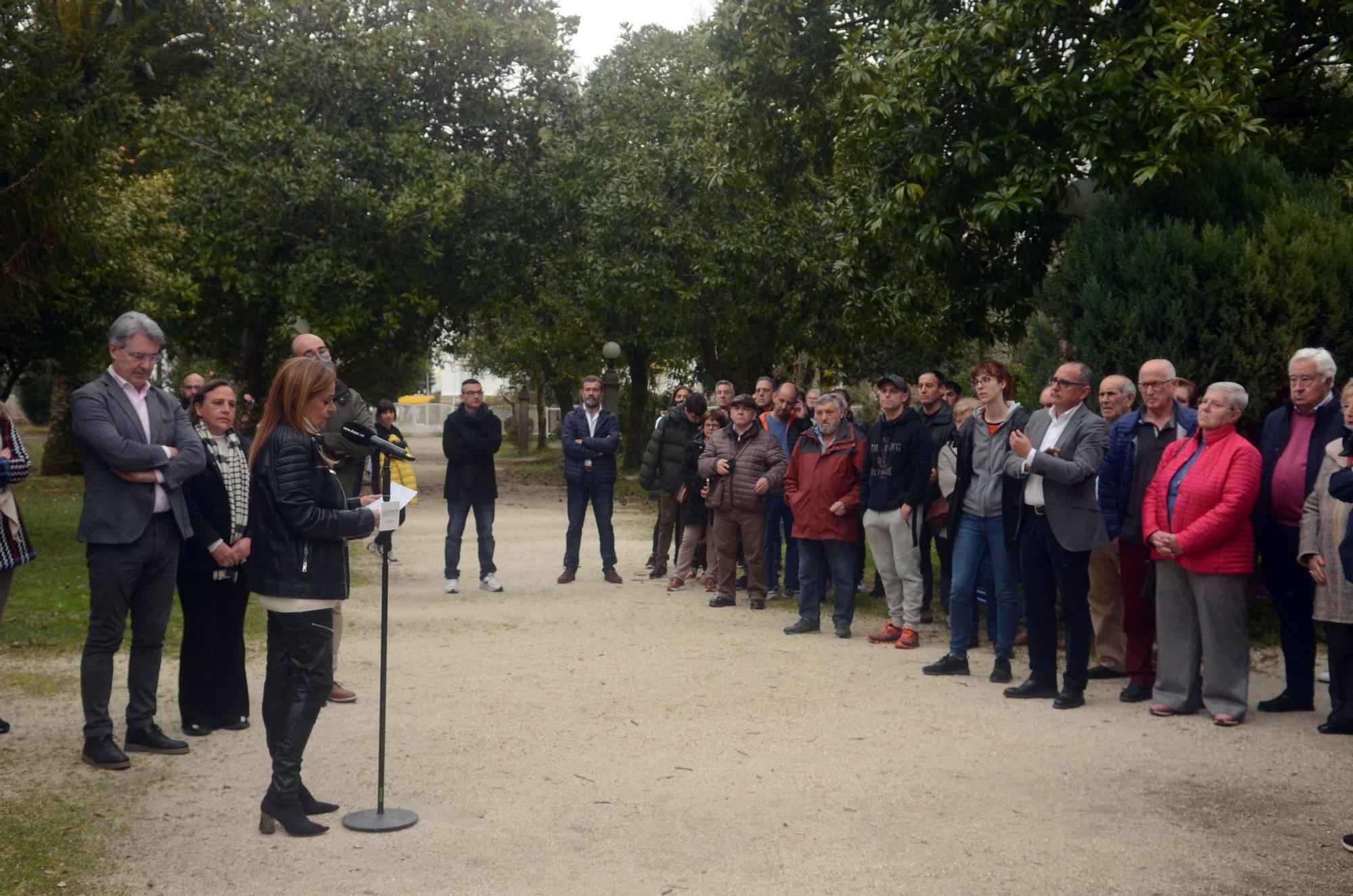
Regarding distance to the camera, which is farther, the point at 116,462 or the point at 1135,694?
the point at 1135,694

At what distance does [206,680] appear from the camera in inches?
276

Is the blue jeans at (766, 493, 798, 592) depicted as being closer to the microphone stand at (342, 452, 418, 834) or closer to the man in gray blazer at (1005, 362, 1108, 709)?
the man in gray blazer at (1005, 362, 1108, 709)

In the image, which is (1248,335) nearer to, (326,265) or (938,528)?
(938,528)

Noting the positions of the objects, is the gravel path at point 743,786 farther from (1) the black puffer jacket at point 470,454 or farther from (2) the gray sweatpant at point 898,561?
(1) the black puffer jacket at point 470,454

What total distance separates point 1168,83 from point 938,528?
3951 mm

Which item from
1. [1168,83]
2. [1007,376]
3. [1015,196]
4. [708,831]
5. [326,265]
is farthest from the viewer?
[326,265]

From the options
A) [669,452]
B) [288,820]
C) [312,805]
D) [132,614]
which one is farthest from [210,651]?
[669,452]

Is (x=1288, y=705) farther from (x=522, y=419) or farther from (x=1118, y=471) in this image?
(x=522, y=419)

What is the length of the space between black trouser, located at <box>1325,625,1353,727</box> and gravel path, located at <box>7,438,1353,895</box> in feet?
0.82

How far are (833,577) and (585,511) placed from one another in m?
3.69

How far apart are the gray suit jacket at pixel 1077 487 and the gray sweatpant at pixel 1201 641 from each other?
0.48 metres

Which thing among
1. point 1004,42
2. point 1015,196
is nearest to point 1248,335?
point 1015,196

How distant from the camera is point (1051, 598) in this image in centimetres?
803

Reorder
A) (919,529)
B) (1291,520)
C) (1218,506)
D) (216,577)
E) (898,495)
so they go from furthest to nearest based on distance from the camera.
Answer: (919,529) → (898,495) → (1291,520) → (1218,506) → (216,577)
